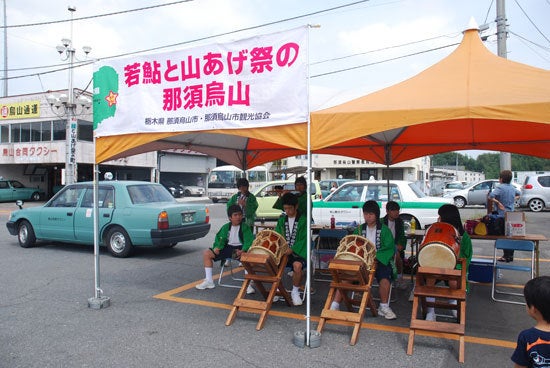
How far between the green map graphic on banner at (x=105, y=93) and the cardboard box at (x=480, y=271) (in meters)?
5.37

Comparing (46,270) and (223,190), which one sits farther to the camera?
(223,190)

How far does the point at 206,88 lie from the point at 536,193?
17884 millimetres

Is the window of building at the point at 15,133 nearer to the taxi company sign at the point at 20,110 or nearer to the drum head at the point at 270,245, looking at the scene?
the taxi company sign at the point at 20,110

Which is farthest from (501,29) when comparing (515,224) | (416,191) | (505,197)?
(515,224)

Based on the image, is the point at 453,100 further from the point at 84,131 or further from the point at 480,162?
the point at 480,162

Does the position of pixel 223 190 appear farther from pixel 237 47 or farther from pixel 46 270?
pixel 237 47

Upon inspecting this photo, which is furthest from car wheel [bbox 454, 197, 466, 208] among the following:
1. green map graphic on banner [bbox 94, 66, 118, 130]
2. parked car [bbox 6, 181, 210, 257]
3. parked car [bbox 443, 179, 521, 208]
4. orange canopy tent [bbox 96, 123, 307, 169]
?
green map graphic on banner [bbox 94, 66, 118, 130]

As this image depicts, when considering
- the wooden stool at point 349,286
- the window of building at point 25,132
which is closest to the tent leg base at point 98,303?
the wooden stool at point 349,286

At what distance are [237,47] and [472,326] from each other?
3.86 metres

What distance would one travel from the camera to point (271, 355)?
3688 millimetres

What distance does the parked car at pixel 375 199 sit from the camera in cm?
1034

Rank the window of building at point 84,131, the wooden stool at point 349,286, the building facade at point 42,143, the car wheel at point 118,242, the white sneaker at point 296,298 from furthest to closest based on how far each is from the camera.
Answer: the window of building at point 84,131, the building facade at point 42,143, the car wheel at point 118,242, the white sneaker at point 296,298, the wooden stool at point 349,286

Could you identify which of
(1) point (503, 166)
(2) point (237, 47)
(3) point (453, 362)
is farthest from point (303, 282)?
(1) point (503, 166)

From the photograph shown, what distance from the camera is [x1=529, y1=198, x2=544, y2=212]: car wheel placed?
57.8 ft
